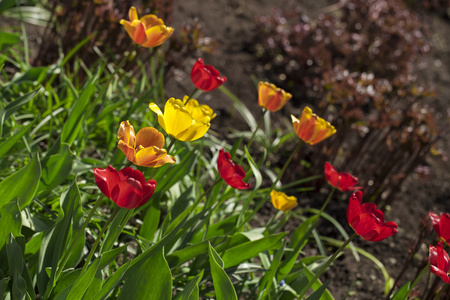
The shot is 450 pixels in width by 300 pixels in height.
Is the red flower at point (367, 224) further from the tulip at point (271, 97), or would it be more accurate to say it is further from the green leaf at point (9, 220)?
the green leaf at point (9, 220)

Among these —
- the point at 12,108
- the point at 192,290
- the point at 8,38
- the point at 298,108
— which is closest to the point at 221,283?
the point at 192,290

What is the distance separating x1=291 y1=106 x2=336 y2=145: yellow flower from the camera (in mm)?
1800

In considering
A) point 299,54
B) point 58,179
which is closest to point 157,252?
point 58,179

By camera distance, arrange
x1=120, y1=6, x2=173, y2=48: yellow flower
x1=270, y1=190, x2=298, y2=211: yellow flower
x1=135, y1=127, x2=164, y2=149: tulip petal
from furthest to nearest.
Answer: x1=270, y1=190, x2=298, y2=211: yellow flower → x1=120, y1=6, x2=173, y2=48: yellow flower → x1=135, y1=127, x2=164, y2=149: tulip petal

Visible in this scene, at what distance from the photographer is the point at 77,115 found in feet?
7.18

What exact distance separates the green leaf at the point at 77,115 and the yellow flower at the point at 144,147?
2.73 feet

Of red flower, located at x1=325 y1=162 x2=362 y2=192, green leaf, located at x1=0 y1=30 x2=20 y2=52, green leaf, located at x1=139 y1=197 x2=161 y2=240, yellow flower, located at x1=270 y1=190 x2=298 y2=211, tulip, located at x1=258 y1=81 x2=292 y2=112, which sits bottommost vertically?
green leaf, located at x1=139 y1=197 x2=161 y2=240

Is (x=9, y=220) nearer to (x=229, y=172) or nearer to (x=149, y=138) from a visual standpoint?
(x=149, y=138)

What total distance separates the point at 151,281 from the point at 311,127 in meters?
0.74

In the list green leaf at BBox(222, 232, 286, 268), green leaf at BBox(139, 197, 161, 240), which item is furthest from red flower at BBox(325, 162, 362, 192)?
green leaf at BBox(139, 197, 161, 240)

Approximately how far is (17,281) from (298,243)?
1032 mm

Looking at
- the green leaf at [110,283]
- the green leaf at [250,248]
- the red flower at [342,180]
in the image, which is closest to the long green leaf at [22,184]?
the green leaf at [110,283]

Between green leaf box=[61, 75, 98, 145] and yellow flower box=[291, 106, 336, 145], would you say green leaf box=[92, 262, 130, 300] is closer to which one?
yellow flower box=[291, 106, 336, 145]

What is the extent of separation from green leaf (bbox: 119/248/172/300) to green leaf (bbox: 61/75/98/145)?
91 centimetres
